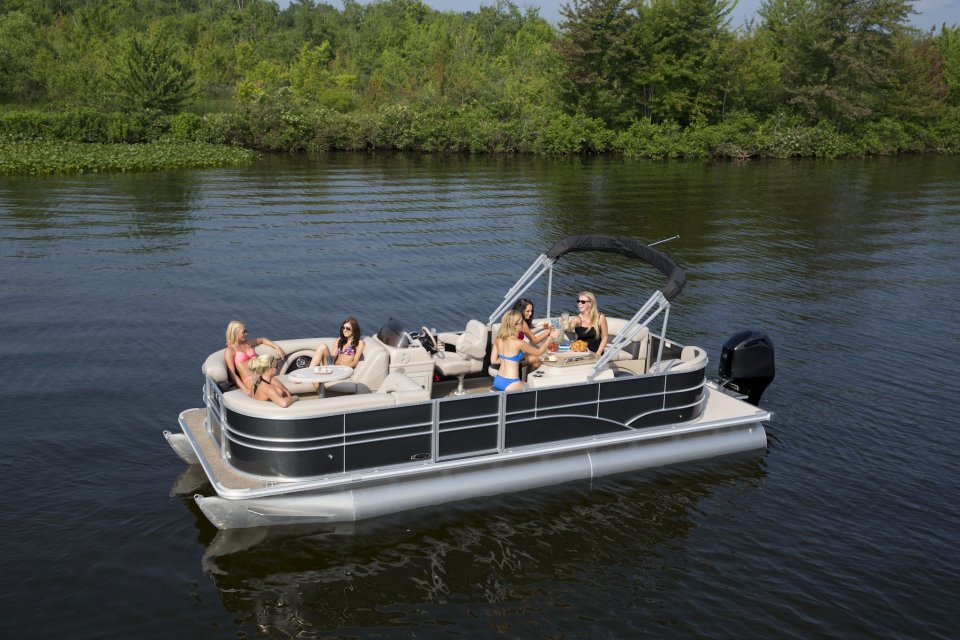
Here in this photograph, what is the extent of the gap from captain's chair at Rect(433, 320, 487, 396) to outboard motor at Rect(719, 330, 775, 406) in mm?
3470

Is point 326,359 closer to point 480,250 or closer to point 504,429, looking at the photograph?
point 504,429

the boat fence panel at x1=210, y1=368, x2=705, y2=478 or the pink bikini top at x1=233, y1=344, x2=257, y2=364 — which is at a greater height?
the pink bikini top at x1=233, y1=344, x2=257, y2=364

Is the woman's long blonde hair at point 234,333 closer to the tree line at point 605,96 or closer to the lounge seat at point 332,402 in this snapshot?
the lounge seat at point 332,402

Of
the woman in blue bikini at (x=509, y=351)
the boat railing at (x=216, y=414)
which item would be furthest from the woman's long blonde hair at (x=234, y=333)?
the woman in blue bikini at (x=509, y=351)

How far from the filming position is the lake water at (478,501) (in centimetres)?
827

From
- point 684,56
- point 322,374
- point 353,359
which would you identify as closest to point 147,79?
point 684,56

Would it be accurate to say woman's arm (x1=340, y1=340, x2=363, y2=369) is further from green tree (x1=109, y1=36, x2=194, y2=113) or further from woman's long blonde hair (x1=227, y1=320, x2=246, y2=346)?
green tree (x1=109, y1=36, x2=194, y2=113)

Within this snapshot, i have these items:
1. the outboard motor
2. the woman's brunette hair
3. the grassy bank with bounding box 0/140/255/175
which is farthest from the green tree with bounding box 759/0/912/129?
the woman's brunette hair

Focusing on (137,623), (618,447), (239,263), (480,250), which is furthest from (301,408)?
(480,250)

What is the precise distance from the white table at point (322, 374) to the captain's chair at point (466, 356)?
69.0 inches

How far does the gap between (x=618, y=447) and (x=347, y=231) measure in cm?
1729

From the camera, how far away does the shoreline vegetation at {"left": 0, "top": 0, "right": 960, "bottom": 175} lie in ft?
165

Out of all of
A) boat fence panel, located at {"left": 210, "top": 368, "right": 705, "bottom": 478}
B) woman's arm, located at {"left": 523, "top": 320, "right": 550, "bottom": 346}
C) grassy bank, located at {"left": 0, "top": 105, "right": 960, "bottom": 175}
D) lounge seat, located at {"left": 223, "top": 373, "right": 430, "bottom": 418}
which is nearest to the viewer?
lounge seat, located at {"left": 223, "top": 373, "right": 430, "bottom": 418}

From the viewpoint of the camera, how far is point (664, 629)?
8.08 metres
